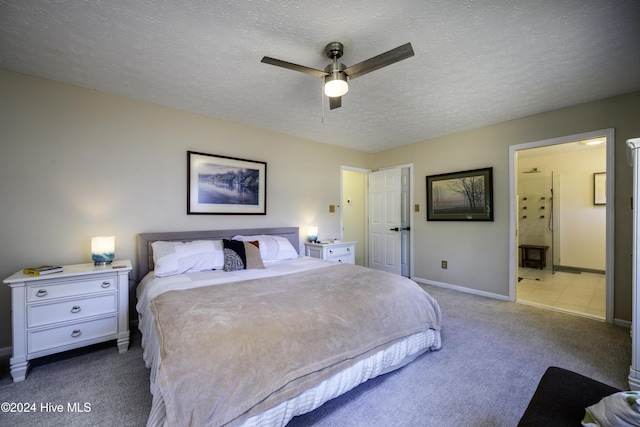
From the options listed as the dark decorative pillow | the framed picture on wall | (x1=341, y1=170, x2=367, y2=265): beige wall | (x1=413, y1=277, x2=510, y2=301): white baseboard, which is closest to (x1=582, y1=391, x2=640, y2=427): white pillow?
the dark decorative pillow

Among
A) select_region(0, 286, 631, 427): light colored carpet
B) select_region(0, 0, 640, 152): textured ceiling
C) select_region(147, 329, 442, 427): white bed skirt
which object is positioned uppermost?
select_region(0, 0, 640, 152): textured ceiling

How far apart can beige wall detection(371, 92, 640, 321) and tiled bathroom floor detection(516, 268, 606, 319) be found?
0.43 m

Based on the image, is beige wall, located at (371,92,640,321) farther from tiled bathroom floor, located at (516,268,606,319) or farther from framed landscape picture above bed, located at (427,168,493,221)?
tiled bathroom floor, located at (516,268,606,319)

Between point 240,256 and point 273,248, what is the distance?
54cm

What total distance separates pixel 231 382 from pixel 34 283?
1955 mm

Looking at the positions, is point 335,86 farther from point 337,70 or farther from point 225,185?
point 225,185

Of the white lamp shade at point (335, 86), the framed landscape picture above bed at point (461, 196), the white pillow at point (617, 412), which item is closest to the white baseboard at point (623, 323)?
the framed landscape picture above bed at point (461, 196)

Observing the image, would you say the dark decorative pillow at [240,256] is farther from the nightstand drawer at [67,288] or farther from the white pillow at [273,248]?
the nightstand drawer at [67,288]

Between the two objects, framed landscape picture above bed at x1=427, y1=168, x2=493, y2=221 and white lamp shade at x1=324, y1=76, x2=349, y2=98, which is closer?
white lamp shade at x1=324, y1=76, x2=349, y2=98

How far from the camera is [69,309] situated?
82.7 inches

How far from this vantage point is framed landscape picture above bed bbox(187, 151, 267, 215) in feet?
10.6

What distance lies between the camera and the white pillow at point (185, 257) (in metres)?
2.49

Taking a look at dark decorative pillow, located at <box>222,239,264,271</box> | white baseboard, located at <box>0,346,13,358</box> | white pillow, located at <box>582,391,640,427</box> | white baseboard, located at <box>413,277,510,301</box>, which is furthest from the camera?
white baseboard, located at <box>413,277,510,301</box>

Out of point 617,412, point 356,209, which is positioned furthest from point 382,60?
point 356,209
